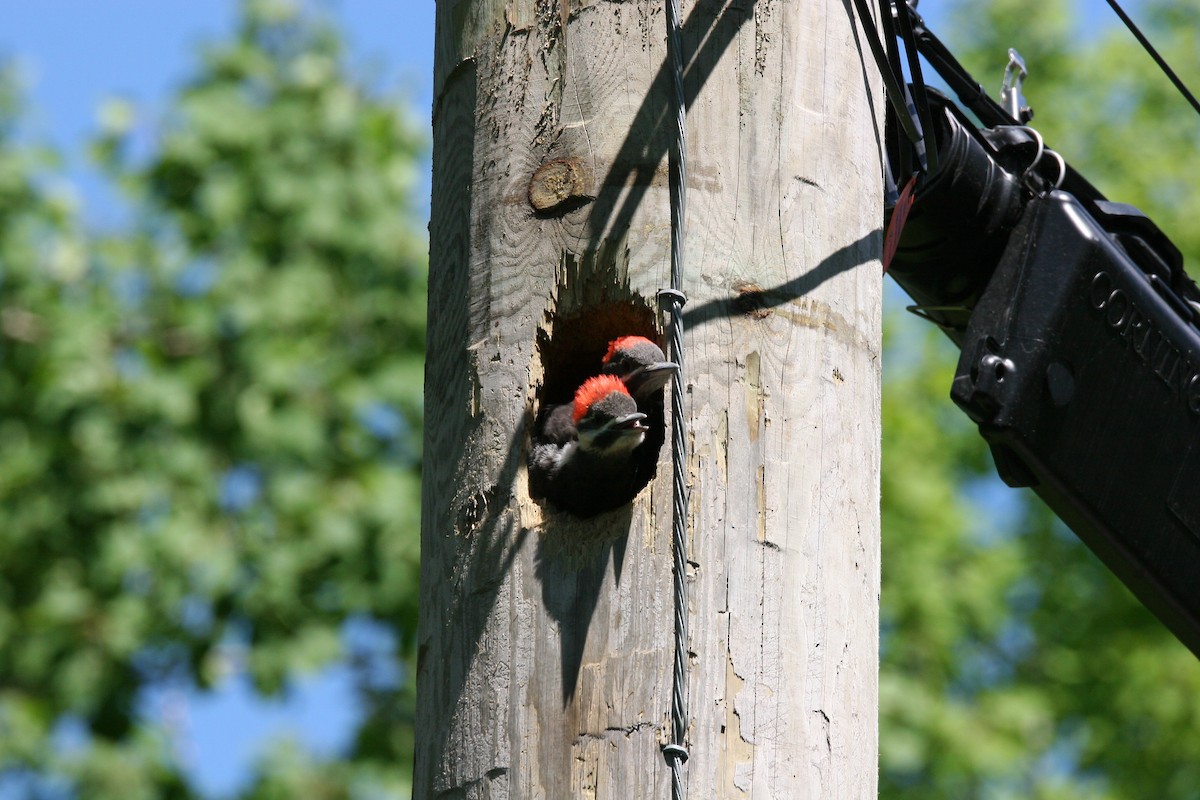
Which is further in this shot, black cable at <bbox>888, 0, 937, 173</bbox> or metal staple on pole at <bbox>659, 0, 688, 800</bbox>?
black cable at <bbox>888, 0, 937, 173</bbox>

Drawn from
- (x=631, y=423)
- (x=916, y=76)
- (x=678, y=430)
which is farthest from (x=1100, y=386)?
(x=678, y=430)

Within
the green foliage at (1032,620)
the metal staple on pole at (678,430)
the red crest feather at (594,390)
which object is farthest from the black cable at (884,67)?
the green foliage at (1032,620)

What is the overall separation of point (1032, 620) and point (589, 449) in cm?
1159

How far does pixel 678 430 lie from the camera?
2.41 metres

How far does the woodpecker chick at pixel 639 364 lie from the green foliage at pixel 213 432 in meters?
5.29

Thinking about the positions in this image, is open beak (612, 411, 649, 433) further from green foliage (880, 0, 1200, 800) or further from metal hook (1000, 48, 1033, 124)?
green foliage (880, 0, 1200, 800)

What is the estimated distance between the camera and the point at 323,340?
8.55 meters

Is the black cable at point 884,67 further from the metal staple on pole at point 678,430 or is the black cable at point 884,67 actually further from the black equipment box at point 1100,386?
the black equipment box at point 1100,386

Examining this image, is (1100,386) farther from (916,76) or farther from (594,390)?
(594,390)

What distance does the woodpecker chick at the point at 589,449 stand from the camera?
2.64m

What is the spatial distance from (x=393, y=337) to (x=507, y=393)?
6.09m

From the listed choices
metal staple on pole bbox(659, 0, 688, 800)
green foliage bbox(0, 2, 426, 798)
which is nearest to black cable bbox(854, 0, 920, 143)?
metal staple on pole bbox(659, 0, 688, 800)

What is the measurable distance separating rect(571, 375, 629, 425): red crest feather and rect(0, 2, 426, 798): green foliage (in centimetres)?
500

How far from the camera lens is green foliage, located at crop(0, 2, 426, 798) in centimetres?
803
